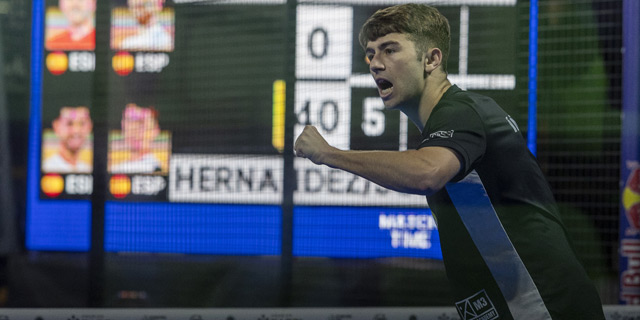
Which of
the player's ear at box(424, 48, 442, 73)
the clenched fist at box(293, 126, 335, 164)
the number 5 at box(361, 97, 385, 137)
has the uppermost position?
the player's ear at box(424, 48, 442, 73)

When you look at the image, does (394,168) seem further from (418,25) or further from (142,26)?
(142,26)

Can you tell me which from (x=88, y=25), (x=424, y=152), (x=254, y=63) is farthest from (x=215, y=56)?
(x=424, y=152)

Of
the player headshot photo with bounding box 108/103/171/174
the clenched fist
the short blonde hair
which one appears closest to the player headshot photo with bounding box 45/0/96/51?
the player headshot photo with bounding box 108/103/171/174

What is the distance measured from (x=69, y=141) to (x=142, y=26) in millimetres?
861

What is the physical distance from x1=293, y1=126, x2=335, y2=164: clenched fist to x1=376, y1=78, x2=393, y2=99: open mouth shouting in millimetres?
267

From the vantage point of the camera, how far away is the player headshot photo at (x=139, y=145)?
3.85 meters

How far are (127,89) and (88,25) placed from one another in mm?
542

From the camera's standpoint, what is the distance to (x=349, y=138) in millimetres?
3686

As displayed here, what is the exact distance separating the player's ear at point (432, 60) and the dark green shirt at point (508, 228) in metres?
0.11

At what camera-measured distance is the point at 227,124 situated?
3900mm

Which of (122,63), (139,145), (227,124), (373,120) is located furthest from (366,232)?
(122,63)

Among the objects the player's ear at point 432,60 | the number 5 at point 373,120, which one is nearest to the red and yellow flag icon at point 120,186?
the number 5 at point 373,120

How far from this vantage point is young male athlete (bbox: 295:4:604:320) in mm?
1514

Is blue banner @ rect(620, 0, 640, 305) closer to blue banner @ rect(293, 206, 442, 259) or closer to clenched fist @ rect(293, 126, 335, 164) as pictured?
blue banner @ rect(293, 206, 442, 259)
